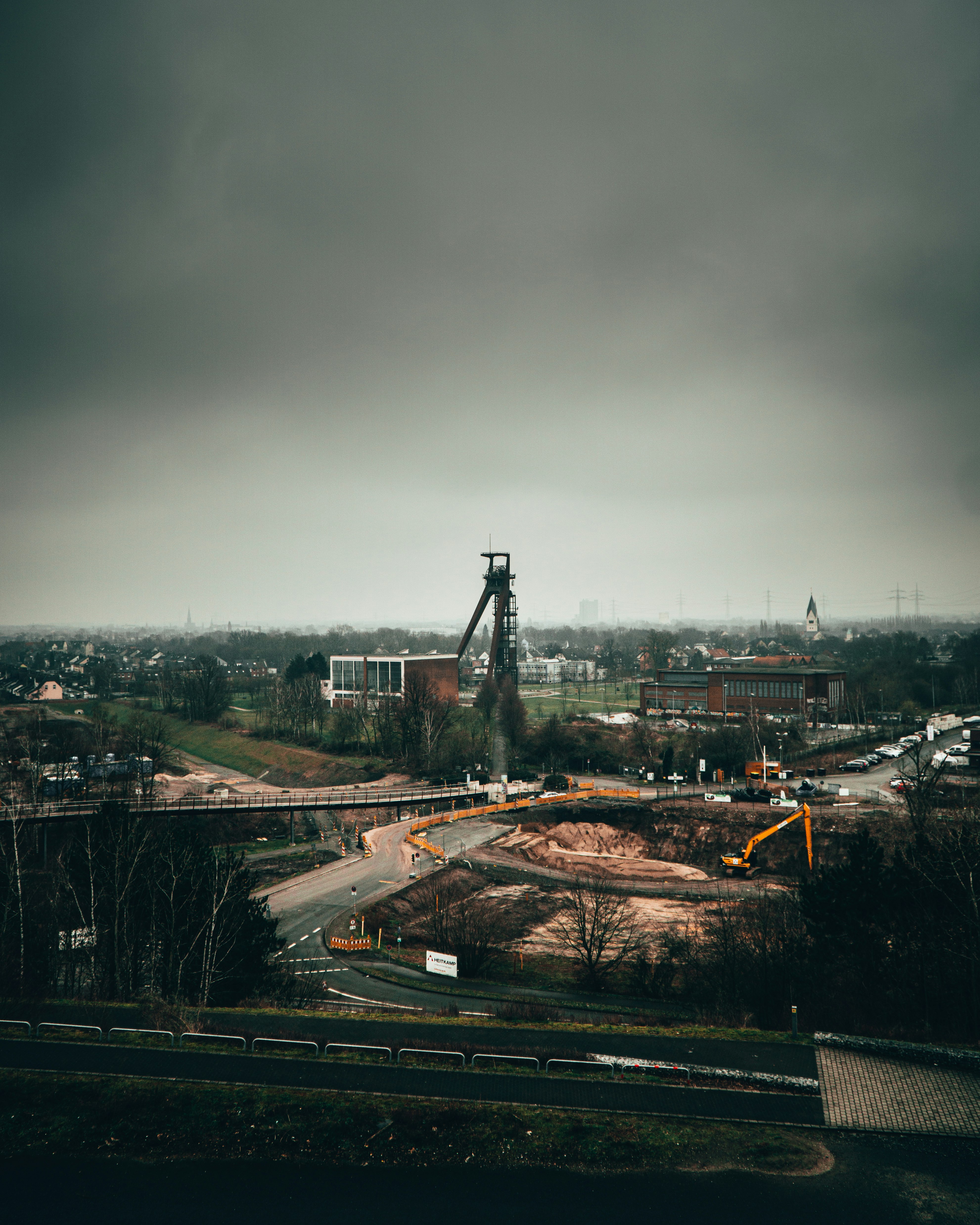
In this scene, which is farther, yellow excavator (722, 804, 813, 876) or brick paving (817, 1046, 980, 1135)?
yellow excavator (722, 804, 813, 876)

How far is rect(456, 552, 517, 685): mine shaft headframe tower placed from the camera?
8956cm

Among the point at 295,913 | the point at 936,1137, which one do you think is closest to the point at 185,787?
the point at 295,913

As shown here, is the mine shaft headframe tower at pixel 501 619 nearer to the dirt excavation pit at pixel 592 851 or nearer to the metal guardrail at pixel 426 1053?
the dirt excavation pit at pixel 592 851

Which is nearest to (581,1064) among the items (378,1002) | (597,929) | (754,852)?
(378,1002)

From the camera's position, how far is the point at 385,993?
26016mm

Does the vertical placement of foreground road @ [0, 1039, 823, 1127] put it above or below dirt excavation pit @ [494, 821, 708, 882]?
above

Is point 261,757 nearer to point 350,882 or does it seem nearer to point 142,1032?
point 350,882

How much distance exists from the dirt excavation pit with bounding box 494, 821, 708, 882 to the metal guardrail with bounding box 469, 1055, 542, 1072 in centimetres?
2820

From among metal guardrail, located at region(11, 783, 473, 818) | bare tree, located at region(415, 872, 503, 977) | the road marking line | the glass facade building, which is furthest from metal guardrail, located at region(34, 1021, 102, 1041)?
the glass facade building

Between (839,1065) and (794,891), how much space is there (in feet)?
59.1

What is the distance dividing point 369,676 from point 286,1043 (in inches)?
3052

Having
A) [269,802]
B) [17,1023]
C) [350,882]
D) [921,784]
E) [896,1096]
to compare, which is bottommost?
[350,882]

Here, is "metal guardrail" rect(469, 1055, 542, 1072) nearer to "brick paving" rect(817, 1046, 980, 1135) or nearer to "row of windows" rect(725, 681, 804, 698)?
"brick paving" rect(817, 1046, 980, 1135)

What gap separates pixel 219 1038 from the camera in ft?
55.5
